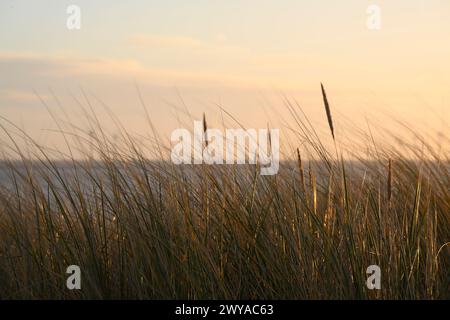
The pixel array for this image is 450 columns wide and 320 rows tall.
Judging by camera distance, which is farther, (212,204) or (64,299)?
(212,204)

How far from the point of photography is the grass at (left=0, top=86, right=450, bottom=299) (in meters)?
2.96

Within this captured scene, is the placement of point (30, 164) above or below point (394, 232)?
above

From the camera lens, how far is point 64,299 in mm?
3115

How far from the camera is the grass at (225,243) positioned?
296 centimetres

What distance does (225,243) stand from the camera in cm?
319

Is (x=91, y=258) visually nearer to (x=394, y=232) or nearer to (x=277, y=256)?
(x=277, y=256)

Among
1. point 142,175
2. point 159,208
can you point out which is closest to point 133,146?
point 142,175

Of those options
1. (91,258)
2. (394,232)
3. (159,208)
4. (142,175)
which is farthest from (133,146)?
(394,232)

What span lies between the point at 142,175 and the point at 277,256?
2.79 ft
